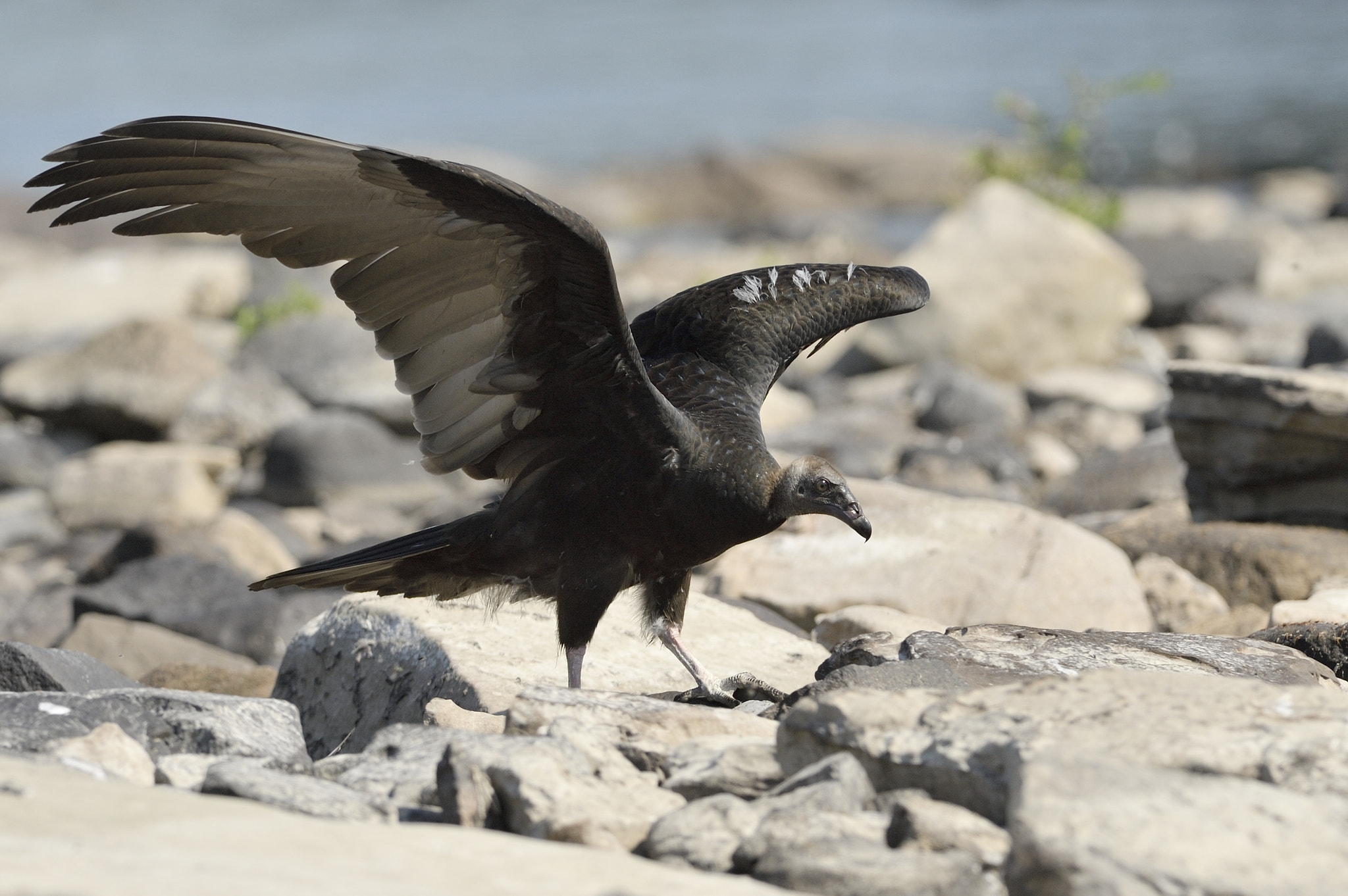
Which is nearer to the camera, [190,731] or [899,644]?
[190,731]

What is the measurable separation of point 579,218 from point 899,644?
1.51 m

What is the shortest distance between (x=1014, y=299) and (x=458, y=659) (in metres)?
8.33

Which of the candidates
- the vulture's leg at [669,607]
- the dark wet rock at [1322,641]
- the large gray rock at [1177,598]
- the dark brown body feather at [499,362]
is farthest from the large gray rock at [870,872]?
the large gray rock at [1177,598]

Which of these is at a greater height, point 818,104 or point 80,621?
point 818,104

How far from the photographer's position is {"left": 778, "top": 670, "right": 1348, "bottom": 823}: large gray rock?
2779mm

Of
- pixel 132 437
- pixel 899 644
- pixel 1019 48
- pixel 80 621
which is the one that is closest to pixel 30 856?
pixel 899 644

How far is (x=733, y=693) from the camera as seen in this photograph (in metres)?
4.36

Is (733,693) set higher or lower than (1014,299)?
lower

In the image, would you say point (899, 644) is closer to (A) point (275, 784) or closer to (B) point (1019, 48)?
(A) point (275, 784)

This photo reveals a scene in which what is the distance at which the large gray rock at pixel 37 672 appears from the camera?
418 centimetres

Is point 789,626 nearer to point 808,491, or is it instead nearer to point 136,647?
point 808,491

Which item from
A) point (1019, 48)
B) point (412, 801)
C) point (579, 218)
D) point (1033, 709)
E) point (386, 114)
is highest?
point (1019, 48)

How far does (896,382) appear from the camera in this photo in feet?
37.3

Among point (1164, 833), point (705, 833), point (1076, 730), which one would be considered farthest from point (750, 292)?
point (1164, 833)
